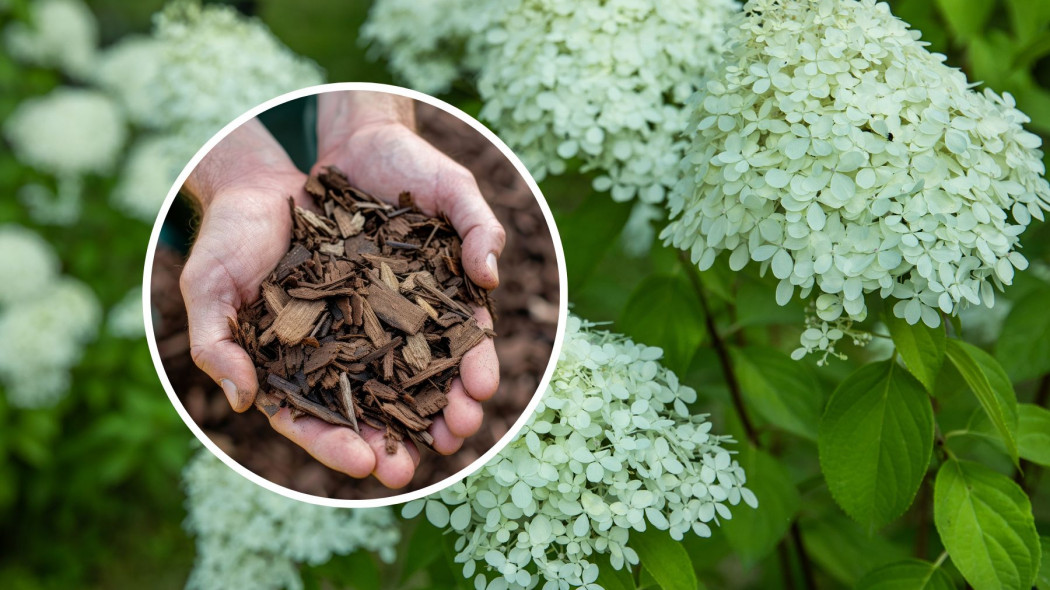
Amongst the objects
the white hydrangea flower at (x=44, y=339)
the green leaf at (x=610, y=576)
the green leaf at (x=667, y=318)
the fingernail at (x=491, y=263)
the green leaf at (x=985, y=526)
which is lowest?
the white hydrangea flower at (x=44, y=339)

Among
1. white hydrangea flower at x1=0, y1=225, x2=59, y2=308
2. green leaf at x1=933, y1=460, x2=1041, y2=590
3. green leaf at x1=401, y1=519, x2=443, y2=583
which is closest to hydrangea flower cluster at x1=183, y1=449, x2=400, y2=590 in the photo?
green leaf at x1=401, y1=519, x2=443, y2=583

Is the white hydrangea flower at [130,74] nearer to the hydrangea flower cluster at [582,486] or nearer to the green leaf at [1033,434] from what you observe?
the hydrangea flower cluster at [582,486]

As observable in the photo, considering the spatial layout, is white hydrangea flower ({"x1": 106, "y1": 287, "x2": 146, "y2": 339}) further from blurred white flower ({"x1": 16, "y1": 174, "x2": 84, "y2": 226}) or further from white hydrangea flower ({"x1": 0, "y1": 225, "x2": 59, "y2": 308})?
blurred white flower ({"x1": 16, "y1": 174, "x2": 84, "y2": 226})

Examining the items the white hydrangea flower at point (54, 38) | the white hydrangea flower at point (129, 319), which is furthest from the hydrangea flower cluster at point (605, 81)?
the white hydrangea flower at point (54, 38)

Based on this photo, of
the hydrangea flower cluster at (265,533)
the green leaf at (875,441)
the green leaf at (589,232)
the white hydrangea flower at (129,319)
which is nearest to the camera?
the green leaf at (875,441)

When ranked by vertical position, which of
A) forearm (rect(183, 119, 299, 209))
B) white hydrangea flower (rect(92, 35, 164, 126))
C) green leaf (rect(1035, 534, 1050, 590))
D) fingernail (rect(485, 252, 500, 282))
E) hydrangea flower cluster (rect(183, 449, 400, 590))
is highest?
green leaf (rect(1035, 534, 1050, 590))

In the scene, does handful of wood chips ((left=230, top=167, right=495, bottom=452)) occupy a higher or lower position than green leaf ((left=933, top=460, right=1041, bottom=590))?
lower

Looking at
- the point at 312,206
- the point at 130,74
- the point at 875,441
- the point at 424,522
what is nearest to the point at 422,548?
the point at 424,522

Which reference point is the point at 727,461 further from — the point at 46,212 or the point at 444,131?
the point at 46,212
